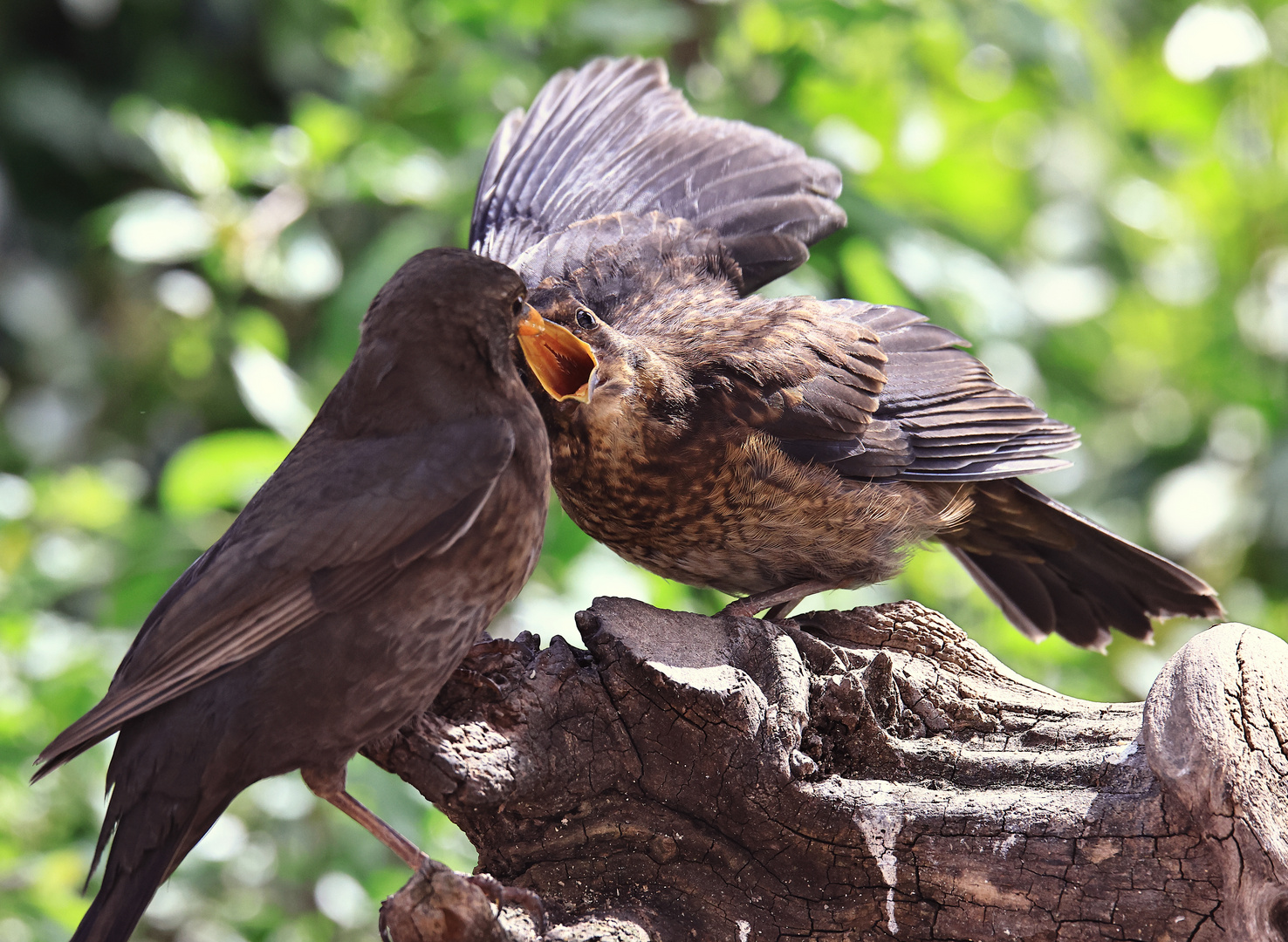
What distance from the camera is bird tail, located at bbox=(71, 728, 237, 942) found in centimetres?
192

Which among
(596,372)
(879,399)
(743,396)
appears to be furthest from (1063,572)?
(596,372)

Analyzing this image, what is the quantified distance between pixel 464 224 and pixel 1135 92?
4.05 m

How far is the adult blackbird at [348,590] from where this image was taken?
197 centimetres

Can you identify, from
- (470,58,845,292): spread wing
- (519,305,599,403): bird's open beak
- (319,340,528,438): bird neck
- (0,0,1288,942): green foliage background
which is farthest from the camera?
(0,0,1288,942): green foliage background

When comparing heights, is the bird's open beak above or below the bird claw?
above

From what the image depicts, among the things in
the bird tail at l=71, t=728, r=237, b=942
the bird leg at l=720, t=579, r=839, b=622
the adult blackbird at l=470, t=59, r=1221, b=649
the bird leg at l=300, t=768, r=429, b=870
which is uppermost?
the adult blackbird at l=470, t=59, r=1221, b=649

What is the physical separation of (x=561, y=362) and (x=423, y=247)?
134 centimetres

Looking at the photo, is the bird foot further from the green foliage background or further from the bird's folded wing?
the green foliage background

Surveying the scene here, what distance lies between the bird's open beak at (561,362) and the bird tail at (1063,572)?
127cm

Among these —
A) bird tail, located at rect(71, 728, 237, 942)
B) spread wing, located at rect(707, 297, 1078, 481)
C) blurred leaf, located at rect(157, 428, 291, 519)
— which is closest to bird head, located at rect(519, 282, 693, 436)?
spread wing, located at rect(707, 297, 1078, 481)

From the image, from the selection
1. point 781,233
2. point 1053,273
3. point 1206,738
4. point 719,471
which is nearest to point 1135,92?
point 1053,273

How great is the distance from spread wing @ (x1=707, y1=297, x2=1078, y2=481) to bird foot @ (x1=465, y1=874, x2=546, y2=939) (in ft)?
4.20

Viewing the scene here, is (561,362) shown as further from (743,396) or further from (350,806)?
(350,806)

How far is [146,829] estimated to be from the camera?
1.96m
